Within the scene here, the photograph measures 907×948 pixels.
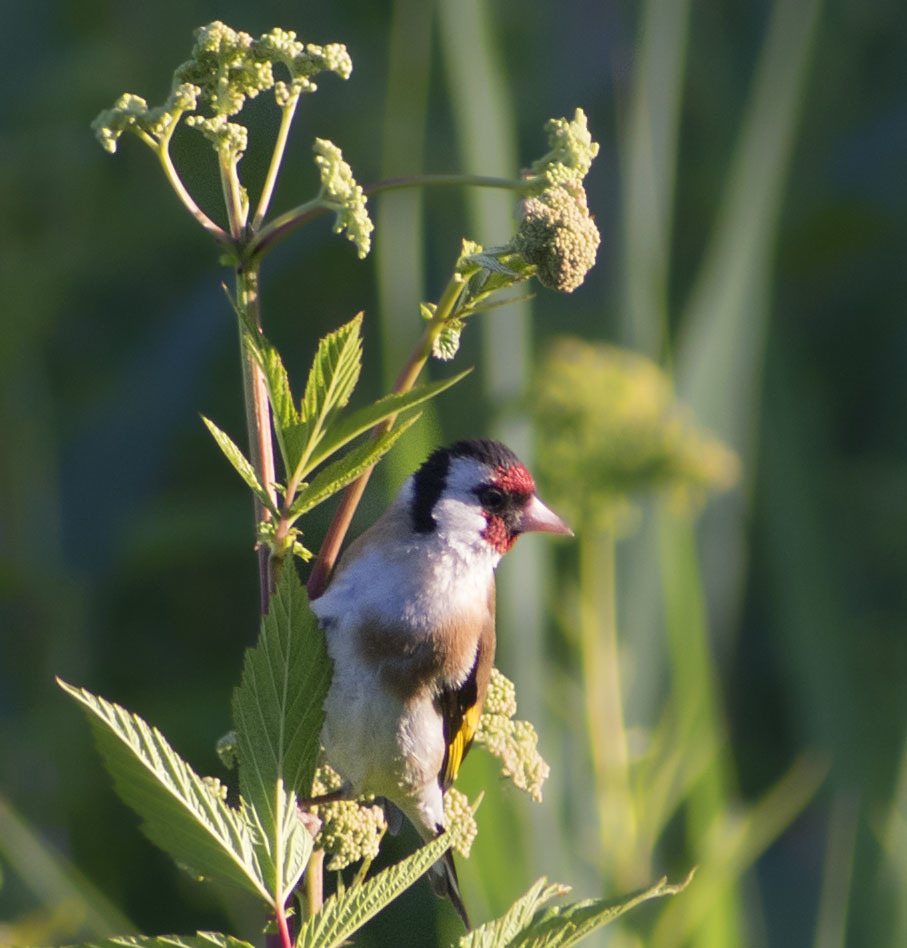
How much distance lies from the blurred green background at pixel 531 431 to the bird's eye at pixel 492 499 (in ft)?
0.61

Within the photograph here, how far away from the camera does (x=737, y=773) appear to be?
3.83 m

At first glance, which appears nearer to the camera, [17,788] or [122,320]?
[17,788]

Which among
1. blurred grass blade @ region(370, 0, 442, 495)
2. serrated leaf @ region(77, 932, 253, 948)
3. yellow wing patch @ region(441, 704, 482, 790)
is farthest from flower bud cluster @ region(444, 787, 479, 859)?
blurred grass blade @ region(370, 0, 442, 495)

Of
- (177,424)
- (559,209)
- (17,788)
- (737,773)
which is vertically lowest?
→ (737,773)

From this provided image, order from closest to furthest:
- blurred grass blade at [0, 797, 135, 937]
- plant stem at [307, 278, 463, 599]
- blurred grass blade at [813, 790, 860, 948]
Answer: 1. plant stem at [307, 278, 463, 599]
2. blurred grass blade at [0, 797, 135, 937]
3. blurred grass blade at [813, 790, 860, 948]

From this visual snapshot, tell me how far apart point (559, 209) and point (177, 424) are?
8.58ft

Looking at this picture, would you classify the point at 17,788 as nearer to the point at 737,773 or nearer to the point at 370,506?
the point at 370,506

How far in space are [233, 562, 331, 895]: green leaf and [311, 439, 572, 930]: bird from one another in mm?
365

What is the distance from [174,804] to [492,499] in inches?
27.4

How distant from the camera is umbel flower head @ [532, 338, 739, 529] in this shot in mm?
2230

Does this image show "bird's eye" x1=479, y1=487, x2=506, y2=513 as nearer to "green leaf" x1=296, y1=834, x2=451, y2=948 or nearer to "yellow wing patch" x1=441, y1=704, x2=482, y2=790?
"yellow wing patch" x1=441, y1=704, x2=482, y2=790

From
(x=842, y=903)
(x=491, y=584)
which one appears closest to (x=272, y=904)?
(x=491, y=584)

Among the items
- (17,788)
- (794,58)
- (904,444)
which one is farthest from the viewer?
(904,444)

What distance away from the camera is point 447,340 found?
0.86m
